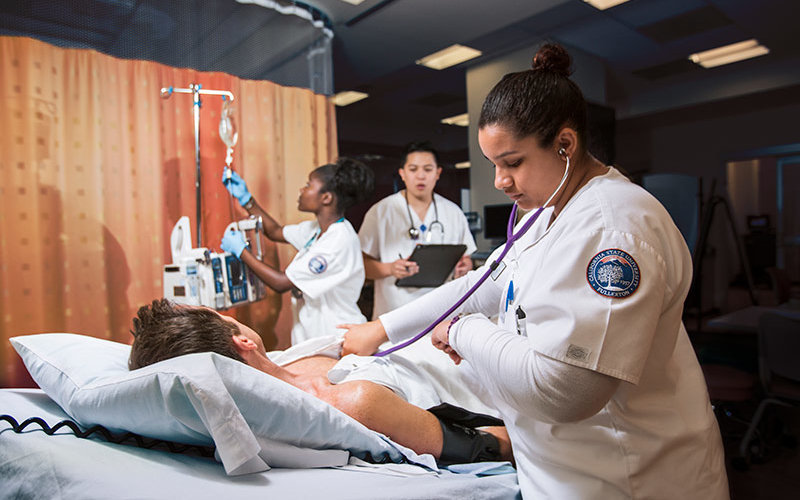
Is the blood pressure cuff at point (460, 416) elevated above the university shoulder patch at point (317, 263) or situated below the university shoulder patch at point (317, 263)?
below

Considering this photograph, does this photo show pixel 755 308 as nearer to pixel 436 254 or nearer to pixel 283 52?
pixel 436 254

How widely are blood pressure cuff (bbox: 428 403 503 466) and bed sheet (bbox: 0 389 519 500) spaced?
0.51 ft

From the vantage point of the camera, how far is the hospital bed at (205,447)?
2.22 ft

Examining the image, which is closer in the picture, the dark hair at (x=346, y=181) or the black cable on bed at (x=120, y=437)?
the black cable on bed at (x=120, y=437)

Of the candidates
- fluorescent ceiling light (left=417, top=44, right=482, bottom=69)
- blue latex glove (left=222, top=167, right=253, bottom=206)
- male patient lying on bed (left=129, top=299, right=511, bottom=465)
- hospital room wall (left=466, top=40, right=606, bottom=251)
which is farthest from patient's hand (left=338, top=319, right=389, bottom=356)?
fluorescent ceiling light (left=417, top=44, right=482, bottom=69)

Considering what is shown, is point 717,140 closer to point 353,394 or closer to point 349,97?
point 349,97

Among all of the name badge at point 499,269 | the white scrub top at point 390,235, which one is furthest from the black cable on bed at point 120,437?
the white scrub top at point 390,235

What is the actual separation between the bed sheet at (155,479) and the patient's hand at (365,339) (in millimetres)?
501

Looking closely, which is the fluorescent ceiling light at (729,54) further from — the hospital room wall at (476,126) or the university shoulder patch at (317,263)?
the university shoulder patch at (317,263)

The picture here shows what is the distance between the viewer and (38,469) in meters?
0.67

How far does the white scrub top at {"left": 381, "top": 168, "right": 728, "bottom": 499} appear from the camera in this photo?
0.67 meters

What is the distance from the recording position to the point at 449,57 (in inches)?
127

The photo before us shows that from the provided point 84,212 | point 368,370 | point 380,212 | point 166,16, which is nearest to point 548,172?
point 368,370

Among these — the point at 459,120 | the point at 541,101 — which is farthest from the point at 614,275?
the point at 459,120
